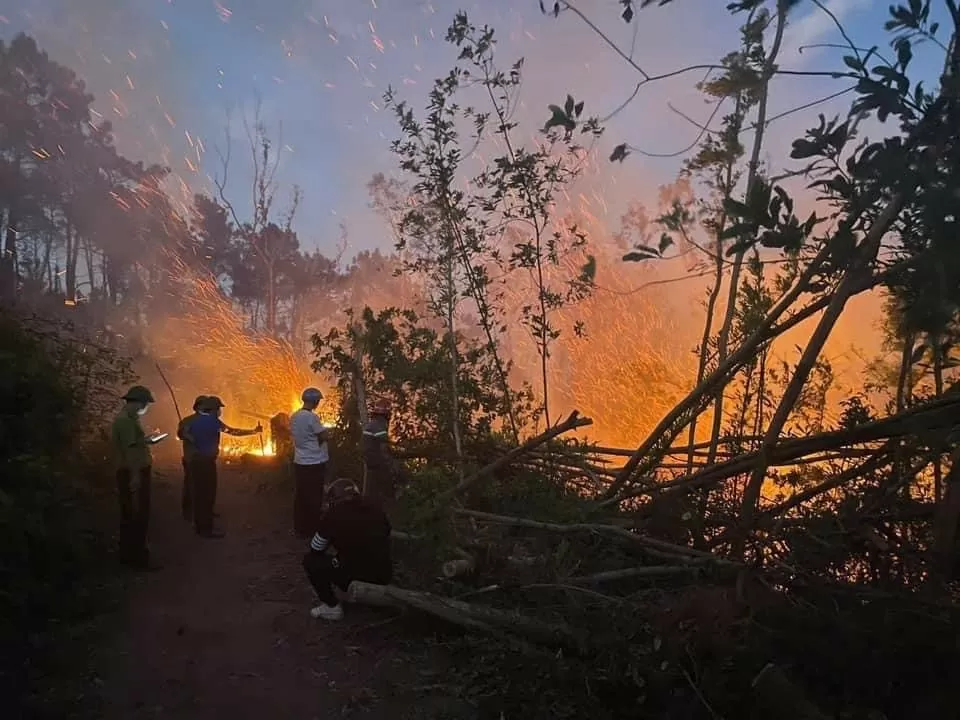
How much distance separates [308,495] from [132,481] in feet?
7.02

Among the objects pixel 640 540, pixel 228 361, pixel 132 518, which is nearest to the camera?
pixel 640 540

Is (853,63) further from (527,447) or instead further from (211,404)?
(211,404)

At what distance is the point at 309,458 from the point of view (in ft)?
29.1

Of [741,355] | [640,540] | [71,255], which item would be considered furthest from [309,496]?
[71,255]

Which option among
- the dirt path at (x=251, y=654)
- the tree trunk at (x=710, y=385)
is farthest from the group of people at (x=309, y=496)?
the tree trunk at (x=710, y=385)

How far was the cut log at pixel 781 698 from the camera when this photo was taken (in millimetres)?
3688

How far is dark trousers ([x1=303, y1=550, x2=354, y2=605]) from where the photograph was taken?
6.42 metres

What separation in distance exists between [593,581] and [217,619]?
11.0ft

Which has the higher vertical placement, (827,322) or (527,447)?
(827,322)

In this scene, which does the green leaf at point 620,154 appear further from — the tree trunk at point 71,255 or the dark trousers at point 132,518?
the tree trunk at point 71,255

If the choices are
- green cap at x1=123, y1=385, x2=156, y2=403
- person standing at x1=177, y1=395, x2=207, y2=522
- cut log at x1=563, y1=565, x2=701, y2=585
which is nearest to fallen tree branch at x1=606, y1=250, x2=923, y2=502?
cut log at x1=563, y1=565, x2=701, y2=585

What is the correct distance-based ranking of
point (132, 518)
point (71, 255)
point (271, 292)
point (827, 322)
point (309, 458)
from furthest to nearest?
point (271, 292) < point (71, 255) < point (309, 458) < point (132, 518) < point (827, 322)

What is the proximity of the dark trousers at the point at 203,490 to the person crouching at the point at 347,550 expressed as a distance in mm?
3163

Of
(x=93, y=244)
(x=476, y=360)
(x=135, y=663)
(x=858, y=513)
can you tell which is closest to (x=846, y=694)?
(x=858, y=513)
